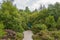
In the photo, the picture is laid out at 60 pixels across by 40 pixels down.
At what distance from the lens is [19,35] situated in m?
18.3

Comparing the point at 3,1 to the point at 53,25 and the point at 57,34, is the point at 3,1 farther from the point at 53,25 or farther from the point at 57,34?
the point at 57,34

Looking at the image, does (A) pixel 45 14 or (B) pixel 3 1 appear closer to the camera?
(B) pixel 3 1

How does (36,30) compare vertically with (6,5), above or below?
below

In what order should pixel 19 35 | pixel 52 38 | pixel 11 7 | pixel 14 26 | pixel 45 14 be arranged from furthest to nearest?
pixel 45 14 < pixel 11 7 < pixel 14 26 < pixel 19 35 < pixel 52 38

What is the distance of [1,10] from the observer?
21.2 metres

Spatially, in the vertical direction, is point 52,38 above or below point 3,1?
below

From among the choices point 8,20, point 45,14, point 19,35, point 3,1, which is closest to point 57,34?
point 19,35

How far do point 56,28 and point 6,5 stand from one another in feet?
18.4

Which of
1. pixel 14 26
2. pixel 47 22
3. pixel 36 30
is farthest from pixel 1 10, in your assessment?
pixel 47 22

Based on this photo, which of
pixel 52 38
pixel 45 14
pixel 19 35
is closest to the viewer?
pixel 52 38

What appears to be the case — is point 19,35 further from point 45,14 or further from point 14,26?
point 45,14

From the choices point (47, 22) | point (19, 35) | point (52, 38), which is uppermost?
point (47, 22)

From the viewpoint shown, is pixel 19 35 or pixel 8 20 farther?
pixel 8 20

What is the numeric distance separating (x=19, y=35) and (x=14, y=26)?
5.73 feet
